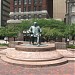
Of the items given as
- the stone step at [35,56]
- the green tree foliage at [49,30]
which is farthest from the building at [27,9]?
the stone step at [35,56]

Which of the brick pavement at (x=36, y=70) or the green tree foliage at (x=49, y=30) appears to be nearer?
the brick pavement at (x=36, y=70)

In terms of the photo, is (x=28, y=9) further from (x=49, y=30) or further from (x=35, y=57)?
(x=35, y=57)

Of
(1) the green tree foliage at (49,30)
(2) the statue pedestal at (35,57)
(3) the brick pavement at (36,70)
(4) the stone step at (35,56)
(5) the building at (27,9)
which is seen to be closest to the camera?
(3) the brick pavement at (36,70)

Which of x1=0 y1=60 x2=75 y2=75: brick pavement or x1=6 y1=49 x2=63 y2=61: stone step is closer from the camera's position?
x1=0 y1=60 x2=75 y2=75: brick pavement

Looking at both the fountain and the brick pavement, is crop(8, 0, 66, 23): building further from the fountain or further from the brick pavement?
the brick pavement

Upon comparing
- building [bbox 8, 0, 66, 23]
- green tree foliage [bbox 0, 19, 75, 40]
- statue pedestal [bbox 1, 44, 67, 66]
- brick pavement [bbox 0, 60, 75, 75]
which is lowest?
brick pavement [bbox 0, 60, 75, 75]

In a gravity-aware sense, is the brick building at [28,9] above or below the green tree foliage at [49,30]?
above

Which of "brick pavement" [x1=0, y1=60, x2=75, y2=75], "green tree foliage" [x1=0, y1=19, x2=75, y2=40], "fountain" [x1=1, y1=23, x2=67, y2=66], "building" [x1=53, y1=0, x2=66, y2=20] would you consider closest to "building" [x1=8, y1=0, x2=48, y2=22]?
"green tree foliage" [x1=0, y1=19, x2=75, y2=40]

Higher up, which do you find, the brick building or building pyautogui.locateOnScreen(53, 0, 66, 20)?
building pyautogui.locateOnScreen(53, 0, 66, 20)

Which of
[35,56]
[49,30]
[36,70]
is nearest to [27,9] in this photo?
[49,30]

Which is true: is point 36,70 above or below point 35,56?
below

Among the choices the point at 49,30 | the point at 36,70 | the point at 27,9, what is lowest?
the point at 36,70

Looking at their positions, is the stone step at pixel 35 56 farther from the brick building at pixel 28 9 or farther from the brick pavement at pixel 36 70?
the brick building at pixel 28 9

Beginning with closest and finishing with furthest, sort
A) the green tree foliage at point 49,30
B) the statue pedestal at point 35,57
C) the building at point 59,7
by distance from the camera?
the statue pedestal at point 35,57 → the green tree foliage at point 49,30 → the building at point 59,7
